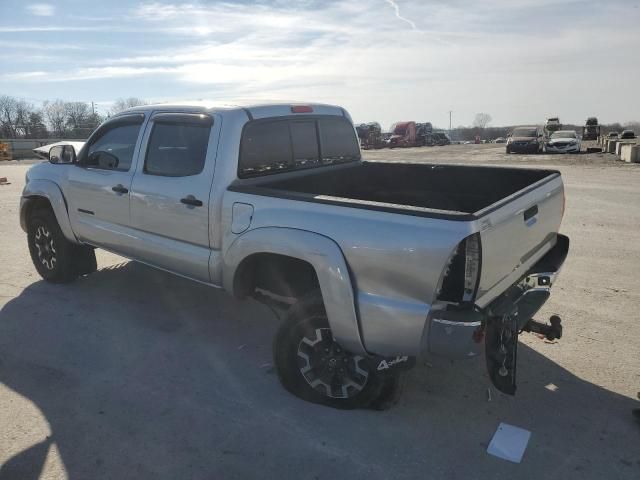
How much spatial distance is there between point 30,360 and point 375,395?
8.94 feet

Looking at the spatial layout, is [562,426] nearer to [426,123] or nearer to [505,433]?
[505,433]

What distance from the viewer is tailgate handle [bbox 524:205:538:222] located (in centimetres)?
323

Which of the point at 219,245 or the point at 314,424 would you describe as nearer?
the point at 314,424

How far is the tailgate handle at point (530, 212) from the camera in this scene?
10.6 ft

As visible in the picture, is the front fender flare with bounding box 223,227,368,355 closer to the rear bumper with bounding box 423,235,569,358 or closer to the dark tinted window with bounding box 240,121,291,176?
the rear bumper with bounding box 423,235,569,358

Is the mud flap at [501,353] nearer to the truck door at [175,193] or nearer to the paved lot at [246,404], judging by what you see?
the paved lot at [246,404]

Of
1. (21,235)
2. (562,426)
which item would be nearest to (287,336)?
(562,426)

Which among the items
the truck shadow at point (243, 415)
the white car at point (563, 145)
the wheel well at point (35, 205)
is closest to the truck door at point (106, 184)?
the wheel well at point (35, 205)

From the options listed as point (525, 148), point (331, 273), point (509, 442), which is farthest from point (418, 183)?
point (525, 148)

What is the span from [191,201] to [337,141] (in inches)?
67.0

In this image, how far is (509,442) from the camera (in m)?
2.99

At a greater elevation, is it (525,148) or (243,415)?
(525,148)

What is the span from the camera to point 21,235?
8266 mm

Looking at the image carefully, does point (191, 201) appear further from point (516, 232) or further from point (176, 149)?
point (516, 232)
